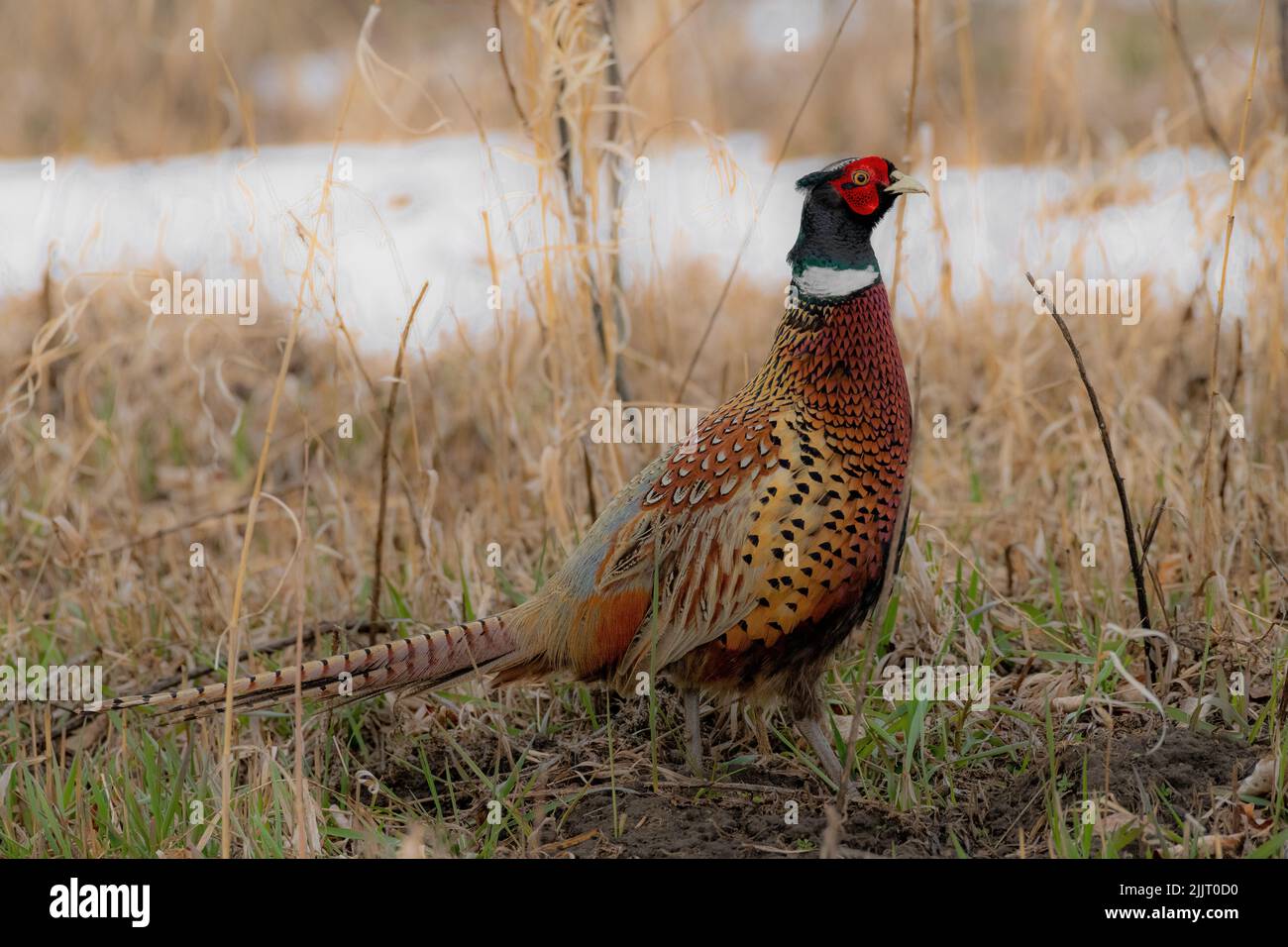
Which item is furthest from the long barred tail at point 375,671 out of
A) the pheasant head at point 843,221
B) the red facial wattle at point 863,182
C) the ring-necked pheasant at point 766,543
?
the red facial wattle at point 863,182

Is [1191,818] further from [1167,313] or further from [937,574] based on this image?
[1167,313]

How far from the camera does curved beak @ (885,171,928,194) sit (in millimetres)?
2811

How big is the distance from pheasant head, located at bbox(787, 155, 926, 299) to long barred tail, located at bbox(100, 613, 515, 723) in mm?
1011

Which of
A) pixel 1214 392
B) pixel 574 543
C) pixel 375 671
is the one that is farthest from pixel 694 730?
pixel 1214 392

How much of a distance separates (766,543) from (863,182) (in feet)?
2.53

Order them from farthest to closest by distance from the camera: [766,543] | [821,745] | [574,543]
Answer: [574,543], [821,745], [766,543]

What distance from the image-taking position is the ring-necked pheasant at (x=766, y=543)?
2.75 m

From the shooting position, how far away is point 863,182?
2.81 meters

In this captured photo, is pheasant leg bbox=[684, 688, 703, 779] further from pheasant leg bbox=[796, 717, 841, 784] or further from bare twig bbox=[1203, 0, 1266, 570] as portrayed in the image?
bare twig bbox=[1203, 0, 1266, 570]

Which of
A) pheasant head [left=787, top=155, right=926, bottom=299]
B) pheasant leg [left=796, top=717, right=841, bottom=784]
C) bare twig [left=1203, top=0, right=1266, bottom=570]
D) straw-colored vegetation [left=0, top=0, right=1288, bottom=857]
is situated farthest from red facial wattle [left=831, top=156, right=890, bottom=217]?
pheasant leg [left=796, top=717, right=841, bottom=784]

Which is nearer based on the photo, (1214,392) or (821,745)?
(821,745)

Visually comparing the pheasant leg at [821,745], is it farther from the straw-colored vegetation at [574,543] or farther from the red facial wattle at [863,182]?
the red facial wattle at [863,182]

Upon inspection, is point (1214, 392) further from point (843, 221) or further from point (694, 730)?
point (694, 730)

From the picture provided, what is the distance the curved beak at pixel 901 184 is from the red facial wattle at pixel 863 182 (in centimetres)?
1
